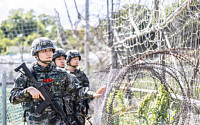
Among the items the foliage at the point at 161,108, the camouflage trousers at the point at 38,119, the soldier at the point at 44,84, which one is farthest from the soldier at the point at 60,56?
the foliage at the point at 161,108

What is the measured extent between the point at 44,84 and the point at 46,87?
0.04 metres

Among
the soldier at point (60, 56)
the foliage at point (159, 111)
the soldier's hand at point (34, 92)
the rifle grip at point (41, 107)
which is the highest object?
the soldier at point (60, 56)

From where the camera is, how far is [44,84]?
3045 mm

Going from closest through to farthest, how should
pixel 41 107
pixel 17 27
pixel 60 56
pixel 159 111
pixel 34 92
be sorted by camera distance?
1. pixel 34 92
2. pixel 41 107
3. pixel 159 111
4. pixel 60 56
5. pixel 17 27

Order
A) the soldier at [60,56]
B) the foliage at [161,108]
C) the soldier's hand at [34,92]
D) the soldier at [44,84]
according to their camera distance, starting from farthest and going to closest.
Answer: the soldier at [60,56] < the foliage at [161,108] < the soldier at [44,84] < the soldier's hand at [34,92]

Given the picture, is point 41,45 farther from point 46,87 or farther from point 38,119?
point 38,119

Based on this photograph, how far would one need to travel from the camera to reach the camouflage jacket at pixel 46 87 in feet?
9.69

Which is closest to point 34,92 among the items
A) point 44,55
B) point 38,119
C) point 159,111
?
point 38,119

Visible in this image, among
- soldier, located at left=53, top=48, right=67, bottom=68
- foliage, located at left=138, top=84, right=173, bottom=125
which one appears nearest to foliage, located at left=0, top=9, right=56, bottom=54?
soldier, located at left=53, top=48, right=67, bottom=68

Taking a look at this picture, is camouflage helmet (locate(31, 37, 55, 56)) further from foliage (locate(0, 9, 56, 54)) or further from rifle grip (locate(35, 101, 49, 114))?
foliage (locate(0, 9, 56, 54))

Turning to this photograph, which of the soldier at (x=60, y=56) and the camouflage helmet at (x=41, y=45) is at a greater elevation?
the camouflage helmet at (x=41, y=45)

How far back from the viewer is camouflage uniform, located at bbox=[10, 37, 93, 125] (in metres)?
2.96

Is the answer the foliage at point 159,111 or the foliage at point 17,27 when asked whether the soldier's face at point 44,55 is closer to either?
the foliage at point 159,111

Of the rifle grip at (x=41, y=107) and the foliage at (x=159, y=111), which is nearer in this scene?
the rifle grip at (x=41, y=107)
